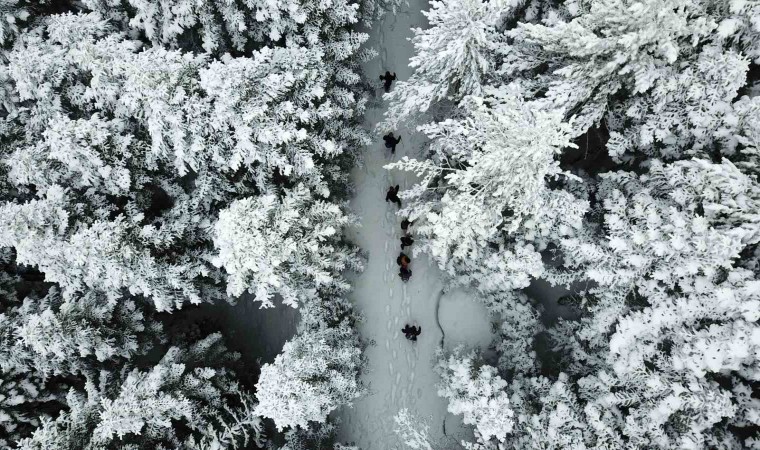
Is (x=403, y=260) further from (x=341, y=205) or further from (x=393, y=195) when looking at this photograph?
(x=341, y=205)

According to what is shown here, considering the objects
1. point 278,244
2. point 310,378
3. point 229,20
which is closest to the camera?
point 278,244

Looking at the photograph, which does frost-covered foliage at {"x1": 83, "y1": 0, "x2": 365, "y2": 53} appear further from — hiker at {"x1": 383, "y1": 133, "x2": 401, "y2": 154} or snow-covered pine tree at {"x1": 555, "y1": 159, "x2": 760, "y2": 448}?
snow-covered pine tree at {"x1": 555, "y1": 159, "x2": 760, "y2": 448}

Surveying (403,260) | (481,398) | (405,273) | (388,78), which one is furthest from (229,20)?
(481,398)

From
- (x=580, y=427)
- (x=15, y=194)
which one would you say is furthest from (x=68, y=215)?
(x=580, y=427)

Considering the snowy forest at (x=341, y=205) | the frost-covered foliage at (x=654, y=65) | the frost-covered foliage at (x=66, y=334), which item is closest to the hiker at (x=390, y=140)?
the snowy forest at (x=341, y=205)

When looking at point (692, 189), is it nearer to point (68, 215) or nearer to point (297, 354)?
point (297, 354)
